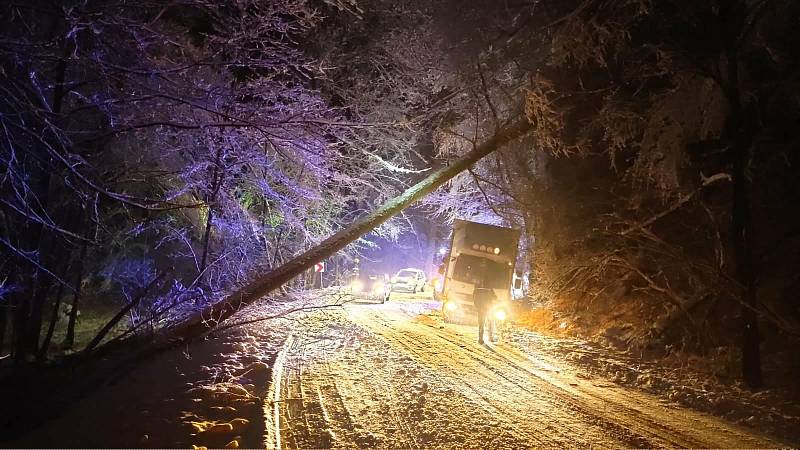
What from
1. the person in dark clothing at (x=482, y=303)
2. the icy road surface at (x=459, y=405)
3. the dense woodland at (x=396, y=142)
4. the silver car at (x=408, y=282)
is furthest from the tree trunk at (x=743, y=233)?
the silver car at (x=408, y=282)

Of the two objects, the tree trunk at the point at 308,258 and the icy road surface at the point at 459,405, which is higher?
the tree trunk at the point at 308,258

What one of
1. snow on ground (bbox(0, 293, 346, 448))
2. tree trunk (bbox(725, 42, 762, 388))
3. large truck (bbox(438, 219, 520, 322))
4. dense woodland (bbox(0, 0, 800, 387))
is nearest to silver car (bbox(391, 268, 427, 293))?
dense woodland (bbox(0, 0, 800, 387))

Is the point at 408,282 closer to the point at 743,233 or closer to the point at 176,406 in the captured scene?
the point at 743,233

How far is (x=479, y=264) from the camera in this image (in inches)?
607

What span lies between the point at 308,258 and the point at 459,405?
5095 mm

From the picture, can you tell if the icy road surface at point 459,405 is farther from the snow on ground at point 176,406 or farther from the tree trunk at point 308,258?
the tree trunk at point 308,258

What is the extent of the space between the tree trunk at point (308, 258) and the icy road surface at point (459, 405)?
156 centimetres

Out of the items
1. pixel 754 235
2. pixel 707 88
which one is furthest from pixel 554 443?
pixel 754 235

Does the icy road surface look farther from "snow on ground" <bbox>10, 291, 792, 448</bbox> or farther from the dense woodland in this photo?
the dense woodland

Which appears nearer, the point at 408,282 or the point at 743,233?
the point at 743,233

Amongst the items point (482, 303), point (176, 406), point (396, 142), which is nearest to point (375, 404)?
point (176, 406)

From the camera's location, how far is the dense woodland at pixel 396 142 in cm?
610

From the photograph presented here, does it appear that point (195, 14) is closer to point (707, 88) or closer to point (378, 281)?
point (707, 88)

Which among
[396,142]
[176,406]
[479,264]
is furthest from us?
[396,142]
